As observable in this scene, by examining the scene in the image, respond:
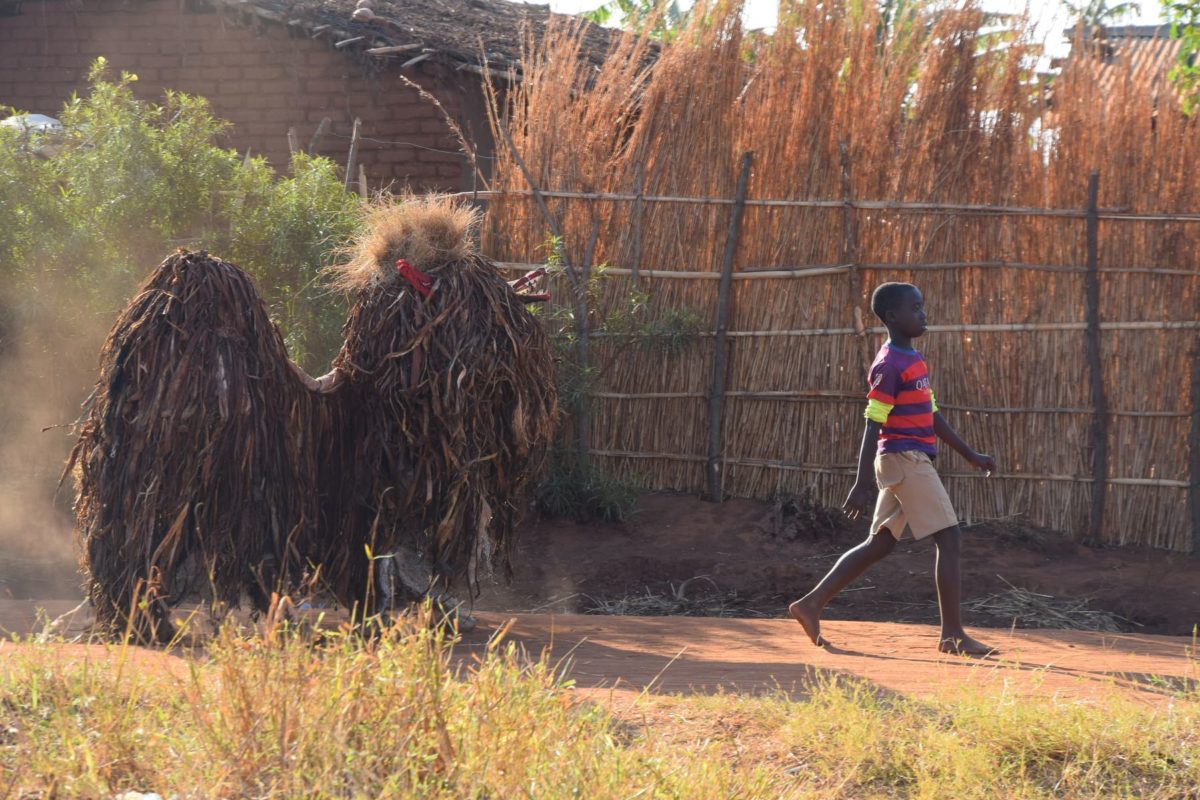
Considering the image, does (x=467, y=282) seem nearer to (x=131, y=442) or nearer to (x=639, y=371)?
(x=131, y=442)

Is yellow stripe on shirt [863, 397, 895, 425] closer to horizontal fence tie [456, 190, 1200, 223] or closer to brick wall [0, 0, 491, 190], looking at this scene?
horizontal fence tie [456, 190, 1200, 223]

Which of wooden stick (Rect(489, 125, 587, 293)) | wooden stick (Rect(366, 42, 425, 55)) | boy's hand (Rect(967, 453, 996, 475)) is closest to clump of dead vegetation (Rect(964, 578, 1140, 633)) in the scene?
boy's hand (Rect(967, 453, 996, 475))

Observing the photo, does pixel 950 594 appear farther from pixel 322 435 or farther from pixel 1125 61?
pixel 1125 61

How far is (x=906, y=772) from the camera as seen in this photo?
371 centimetres

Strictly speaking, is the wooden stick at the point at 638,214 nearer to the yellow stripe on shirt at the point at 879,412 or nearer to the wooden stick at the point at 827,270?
the wooden stick at the point at 827,270

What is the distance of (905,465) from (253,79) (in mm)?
9368

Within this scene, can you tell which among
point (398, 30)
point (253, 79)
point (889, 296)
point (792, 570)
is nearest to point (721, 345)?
point (792, 570)

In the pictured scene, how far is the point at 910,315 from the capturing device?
5637 mm

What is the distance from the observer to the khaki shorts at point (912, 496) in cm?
559

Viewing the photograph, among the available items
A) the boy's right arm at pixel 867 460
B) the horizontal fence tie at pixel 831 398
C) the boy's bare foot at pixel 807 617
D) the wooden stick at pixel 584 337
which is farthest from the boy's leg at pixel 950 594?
the wooden stick at pixel 584 337

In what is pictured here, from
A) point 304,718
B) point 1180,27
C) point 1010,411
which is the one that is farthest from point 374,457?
point 1180,27

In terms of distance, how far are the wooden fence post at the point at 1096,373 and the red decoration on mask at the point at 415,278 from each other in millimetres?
4697

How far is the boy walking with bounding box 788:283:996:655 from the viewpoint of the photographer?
5594 millimetres

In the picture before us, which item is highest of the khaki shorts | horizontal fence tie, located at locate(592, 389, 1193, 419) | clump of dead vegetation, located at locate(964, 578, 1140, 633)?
horizontal fence tie, located at locate(592, 389, 1193, 419)
